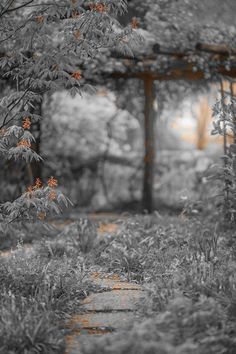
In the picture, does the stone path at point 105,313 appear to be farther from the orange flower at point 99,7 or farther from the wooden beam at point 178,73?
the wooden beam at point 178,73

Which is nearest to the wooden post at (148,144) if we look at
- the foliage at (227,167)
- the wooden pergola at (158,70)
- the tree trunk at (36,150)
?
the wooden pergola at (158,70)

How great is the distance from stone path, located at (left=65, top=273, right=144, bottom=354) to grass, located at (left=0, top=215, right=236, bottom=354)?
110 millimetres

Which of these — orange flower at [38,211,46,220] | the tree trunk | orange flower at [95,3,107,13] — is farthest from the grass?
the tree trunk

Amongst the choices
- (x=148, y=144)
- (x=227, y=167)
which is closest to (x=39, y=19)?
(x=227, y=167)

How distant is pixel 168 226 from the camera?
9594 millimetres

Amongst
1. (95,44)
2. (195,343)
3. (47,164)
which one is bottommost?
(195,343)

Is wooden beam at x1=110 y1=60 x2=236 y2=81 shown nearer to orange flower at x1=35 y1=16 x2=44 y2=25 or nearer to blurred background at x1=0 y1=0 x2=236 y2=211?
blurred background at x1=0 y1=0 x2=236 y2=211

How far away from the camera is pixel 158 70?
1180 cm

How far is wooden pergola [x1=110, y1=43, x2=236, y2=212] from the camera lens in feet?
37.0

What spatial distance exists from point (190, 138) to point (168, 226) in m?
15.9

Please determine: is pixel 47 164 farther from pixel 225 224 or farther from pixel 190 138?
pixel 190 138

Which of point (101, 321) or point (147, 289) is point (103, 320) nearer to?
point (101, 321)

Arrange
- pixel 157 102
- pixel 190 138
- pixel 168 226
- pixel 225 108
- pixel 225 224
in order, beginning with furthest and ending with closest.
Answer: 1. pixel 190 138
2. pixel 157 102
3. pixel 168 226
4. pixel 225 224
5. pixel 225 108

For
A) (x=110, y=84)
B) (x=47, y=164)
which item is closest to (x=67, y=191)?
(x=47, y=164)
